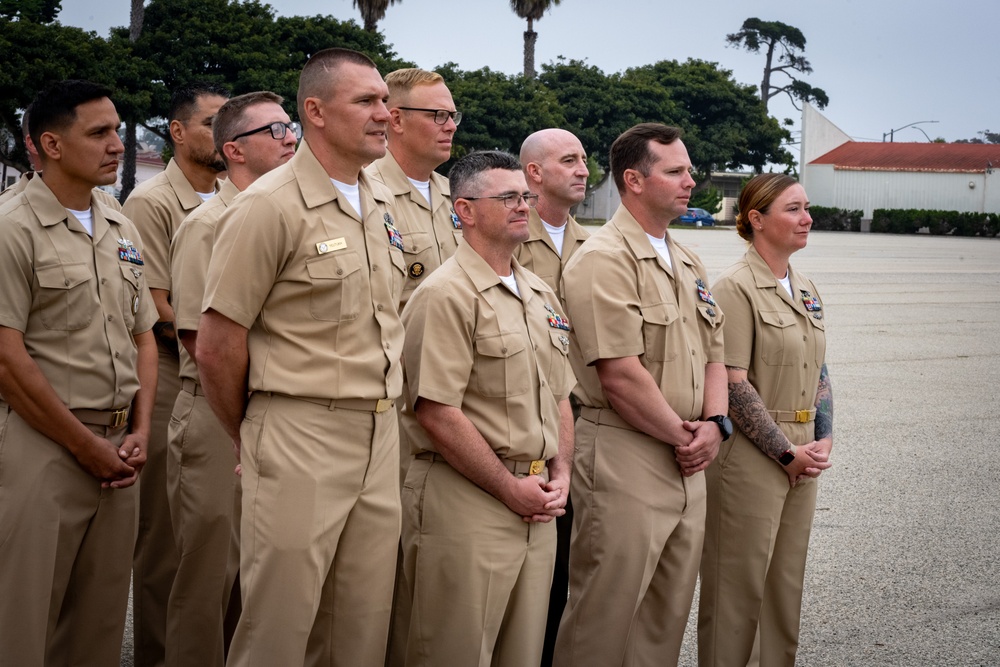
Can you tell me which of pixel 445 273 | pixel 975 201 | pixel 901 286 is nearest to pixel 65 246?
pixel 445 273

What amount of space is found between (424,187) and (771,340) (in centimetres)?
175

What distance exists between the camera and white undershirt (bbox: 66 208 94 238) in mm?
3873

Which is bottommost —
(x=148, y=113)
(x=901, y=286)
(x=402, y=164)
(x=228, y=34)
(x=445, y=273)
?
(x=901, y=286)

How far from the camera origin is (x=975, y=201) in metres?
65.8

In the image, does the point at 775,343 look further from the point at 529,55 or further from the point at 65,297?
the point at 529,55

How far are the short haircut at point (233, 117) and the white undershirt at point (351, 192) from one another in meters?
1.11

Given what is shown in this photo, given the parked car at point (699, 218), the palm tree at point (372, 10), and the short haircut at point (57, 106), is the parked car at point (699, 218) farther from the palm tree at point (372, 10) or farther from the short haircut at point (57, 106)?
the short haircut at point (57, 106)

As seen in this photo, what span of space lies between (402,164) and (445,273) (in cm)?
125

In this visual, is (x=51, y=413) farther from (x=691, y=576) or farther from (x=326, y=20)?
(x=326, y=20)

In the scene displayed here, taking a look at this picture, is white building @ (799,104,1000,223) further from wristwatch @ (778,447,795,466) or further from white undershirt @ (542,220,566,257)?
wristwatch @ (778,447,795,466)

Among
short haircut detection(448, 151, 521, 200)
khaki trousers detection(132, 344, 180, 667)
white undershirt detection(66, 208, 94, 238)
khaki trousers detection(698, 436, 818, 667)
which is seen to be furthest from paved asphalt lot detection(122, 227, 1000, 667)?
white undershirt detection(66, 208, 94, 238)

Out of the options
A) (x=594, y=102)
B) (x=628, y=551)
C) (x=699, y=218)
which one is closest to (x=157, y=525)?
(x=628, y=551)

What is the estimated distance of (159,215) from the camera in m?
4.83

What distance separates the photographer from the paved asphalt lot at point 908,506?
204 inches
